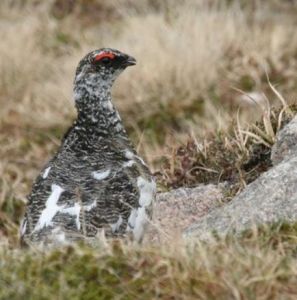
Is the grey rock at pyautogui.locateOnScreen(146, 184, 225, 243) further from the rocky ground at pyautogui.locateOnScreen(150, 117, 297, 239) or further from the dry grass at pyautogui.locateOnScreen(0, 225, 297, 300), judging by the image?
the dry grass at pyautogui.locateOnScreen(0, 225, 297, 300)

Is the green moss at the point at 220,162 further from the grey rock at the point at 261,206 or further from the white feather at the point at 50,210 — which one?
the white feather at the point at 50,210

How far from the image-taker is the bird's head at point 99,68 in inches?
272

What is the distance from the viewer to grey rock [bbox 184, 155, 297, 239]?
5746 millimetres

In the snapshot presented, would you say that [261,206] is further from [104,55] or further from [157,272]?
[104,55]

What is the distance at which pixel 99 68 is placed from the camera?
695 cm

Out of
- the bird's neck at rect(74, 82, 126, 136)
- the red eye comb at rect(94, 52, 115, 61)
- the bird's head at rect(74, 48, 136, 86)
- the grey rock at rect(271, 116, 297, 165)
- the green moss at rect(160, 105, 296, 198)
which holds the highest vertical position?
the red eye comb at rect(94, 52, 115, 61)

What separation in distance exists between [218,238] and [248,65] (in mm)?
6594

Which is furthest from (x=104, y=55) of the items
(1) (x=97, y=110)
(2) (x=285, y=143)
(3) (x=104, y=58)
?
(2) (x=285, y=143)

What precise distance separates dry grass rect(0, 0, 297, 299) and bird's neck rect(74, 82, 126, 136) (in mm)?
781

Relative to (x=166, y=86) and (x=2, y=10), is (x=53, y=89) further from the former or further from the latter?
(x=2, y=10)

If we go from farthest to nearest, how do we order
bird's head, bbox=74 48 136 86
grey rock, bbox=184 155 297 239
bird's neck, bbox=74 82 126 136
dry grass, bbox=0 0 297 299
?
bird's head, bbox=74 48 136 86 → bird's neck, bbox=74 82 126 136 → grey rock, bbox=184 155 297 239 → dry grass, bbox=0 0 297 299

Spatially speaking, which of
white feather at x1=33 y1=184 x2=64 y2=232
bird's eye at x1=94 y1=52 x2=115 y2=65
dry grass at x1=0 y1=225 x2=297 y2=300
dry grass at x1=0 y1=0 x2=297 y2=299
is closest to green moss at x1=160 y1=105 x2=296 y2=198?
dry grass at x1=0 y1=0 x2=297 y2=299

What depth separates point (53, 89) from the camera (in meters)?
11.8

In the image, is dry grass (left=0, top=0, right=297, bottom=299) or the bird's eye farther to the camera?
the bird's eye
